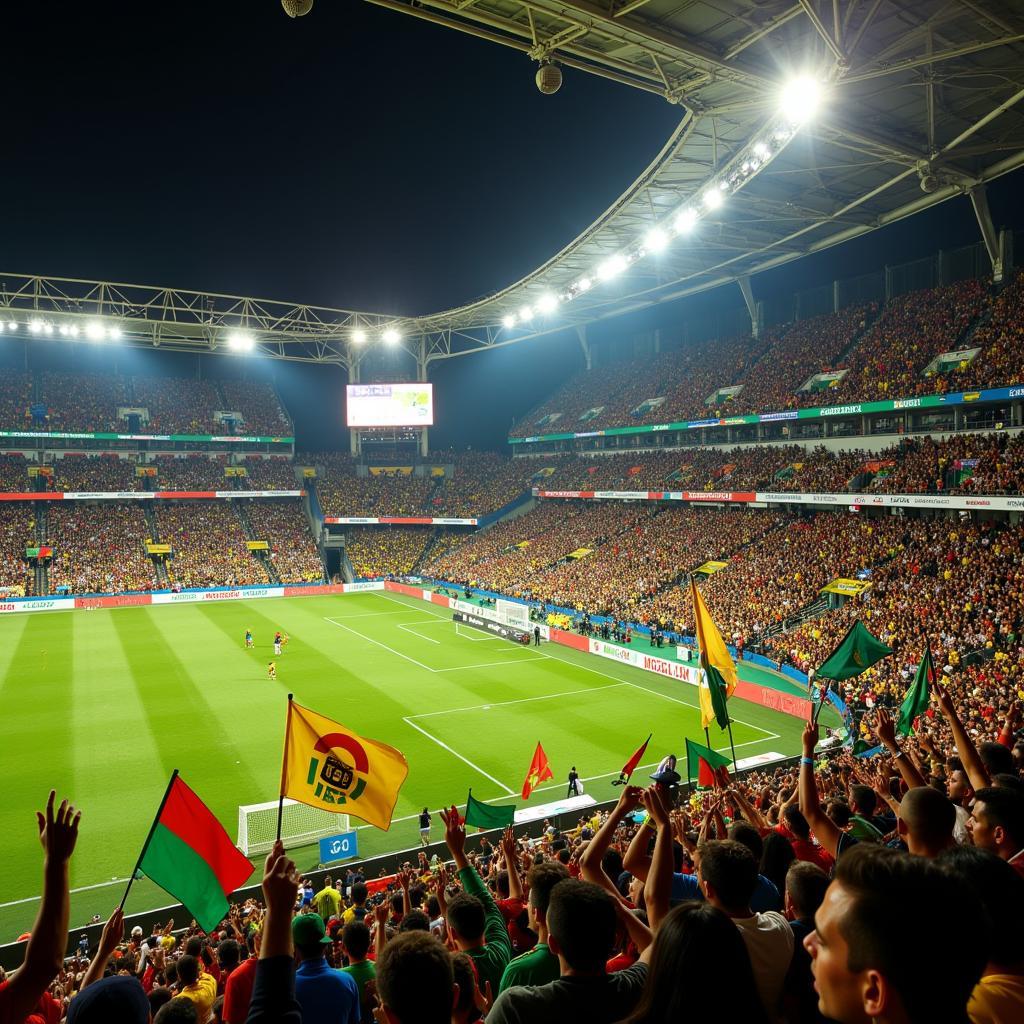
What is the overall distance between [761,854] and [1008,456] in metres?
31.5

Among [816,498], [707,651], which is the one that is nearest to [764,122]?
[816,498]

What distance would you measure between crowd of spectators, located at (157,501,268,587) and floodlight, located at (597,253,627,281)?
34786mm

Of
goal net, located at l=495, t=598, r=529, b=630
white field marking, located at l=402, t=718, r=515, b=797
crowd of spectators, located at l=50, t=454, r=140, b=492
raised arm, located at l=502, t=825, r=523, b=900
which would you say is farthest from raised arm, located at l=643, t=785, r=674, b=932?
crowd of spectators, located at l=50, t=454, r=140, b=492

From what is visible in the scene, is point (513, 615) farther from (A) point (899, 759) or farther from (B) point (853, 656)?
(A) point (899, 759)

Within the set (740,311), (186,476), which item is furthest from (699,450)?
(186,476)

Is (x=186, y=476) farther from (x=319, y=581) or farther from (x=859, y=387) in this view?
(x=859, y=387)

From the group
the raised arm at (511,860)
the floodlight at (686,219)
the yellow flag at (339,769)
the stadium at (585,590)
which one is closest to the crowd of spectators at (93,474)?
the stadium at (585,590)

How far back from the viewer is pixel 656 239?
40.8m

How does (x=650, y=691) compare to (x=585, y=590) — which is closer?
(x=650, y=691)

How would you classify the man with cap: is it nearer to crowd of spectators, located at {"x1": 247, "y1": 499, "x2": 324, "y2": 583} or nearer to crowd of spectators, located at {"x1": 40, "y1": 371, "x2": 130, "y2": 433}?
crowd of spectators, located at {"x1": 247, "y1": 499, "x2": 324, "y2": 583}

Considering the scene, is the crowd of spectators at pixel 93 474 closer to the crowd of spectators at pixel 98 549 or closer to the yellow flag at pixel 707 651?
the crowd of spectators at pixel 98 549

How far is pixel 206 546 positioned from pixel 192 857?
57.3m

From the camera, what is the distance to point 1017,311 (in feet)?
114

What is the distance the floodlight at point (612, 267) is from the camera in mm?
46188
